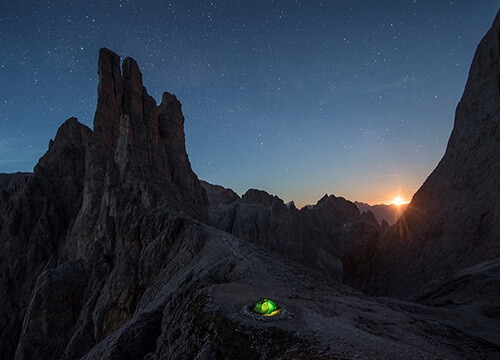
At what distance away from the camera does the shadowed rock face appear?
38.9 metres

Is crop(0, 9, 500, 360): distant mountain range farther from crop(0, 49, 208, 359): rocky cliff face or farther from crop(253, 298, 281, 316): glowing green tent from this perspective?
crop(253, 298, 281, 316): glowing green tent

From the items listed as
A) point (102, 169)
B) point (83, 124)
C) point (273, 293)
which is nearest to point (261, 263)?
point (273, 293)

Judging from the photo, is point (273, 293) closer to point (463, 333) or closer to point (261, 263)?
point (261, 263)

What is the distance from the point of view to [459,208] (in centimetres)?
4306

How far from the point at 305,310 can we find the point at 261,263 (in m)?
11.0

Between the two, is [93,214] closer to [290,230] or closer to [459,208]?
[459,208]

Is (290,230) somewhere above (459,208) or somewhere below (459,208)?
below

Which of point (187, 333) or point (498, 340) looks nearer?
point (187, 333)

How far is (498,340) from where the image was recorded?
20.6 m

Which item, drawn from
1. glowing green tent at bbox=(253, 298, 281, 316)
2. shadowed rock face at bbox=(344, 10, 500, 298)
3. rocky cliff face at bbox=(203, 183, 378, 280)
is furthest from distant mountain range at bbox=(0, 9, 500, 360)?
rocky cliff face at bbox=(203, 183, 378, 280)

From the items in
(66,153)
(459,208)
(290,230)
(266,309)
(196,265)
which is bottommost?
(290,230)

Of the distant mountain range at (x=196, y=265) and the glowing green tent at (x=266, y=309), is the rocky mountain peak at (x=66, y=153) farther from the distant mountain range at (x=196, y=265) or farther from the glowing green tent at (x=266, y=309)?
the glowing green tent at (x=266, y=309)

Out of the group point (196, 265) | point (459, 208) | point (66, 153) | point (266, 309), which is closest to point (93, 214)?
point (66, 153)

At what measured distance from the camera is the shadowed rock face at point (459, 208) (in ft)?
128
